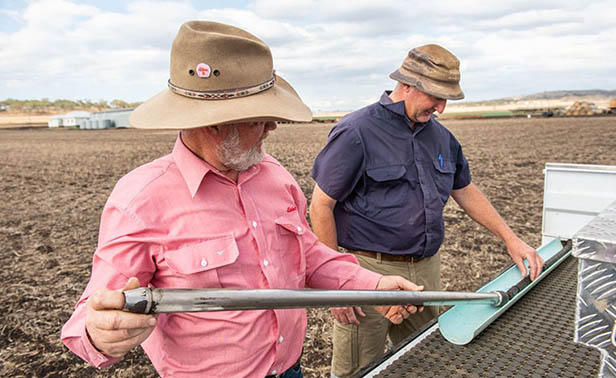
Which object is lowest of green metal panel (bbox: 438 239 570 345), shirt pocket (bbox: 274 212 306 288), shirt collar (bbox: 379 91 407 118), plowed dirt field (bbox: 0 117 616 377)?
plowed dirt field (bbox: 0 117 616 377)

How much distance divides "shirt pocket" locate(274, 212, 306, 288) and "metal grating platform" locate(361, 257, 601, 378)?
17.0 inches

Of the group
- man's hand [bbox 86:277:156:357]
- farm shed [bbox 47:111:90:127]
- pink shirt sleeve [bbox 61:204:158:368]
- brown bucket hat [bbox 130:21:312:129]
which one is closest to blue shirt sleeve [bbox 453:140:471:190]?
brown bucket hat [bbox 130:21:312:129]

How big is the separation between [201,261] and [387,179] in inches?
60.7

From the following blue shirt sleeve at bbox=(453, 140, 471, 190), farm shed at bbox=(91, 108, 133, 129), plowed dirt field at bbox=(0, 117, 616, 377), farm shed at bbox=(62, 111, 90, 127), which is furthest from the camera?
farm shed at bbox=(62, 111, 90, 127)

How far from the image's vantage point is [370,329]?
289 cm

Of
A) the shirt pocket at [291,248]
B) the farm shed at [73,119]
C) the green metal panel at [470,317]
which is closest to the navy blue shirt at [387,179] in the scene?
the green metal panel at [470,317]

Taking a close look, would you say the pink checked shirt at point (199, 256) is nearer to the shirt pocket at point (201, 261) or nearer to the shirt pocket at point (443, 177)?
the shirt pocket at point (201, 261)

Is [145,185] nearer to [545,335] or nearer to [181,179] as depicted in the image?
[181,179]

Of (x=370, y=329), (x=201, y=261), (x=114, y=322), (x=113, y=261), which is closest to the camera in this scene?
(x=114, y=322)

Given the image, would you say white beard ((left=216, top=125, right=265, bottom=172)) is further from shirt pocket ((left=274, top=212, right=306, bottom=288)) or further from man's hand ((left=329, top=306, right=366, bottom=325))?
man's hand ((left=329, top=306, right=366, bottom=325))

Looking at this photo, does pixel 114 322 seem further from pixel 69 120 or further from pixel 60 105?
pixel 60 105

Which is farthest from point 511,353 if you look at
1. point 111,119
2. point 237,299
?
point 111,119

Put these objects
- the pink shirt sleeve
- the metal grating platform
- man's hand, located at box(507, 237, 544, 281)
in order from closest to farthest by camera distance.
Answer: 1. the pink shirt sleeve
2. the metal grating platform
3. man's hand, located at box(507, 237, 544, 281)

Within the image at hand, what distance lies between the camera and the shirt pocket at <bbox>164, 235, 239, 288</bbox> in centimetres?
149
